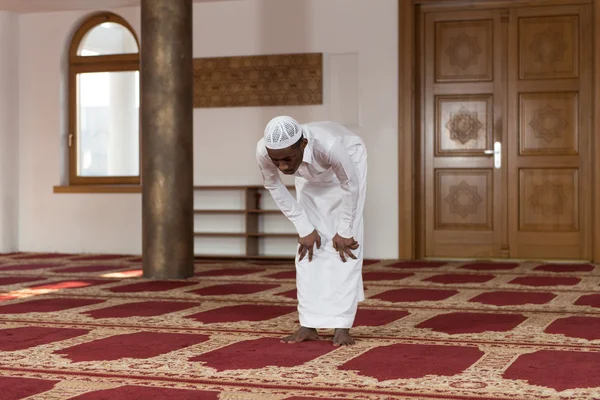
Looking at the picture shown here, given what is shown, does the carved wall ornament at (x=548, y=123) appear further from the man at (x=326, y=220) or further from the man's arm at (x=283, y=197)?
the man's arm at (x=283, y=197)

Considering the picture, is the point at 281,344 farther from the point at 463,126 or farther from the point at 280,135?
the point at 463,126

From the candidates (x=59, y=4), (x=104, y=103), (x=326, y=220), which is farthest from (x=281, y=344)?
(x=59, y=4)

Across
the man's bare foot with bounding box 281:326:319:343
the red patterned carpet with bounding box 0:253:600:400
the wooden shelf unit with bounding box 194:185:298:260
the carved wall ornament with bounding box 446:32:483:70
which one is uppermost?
the carved wall ornament with bounding box 446:32:483:70

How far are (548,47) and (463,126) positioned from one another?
107cm

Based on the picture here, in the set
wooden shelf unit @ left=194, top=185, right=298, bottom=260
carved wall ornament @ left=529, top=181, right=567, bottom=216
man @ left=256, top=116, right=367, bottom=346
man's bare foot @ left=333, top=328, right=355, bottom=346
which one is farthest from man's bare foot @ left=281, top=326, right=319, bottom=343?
carved wall ornament @ left=529, top=181, right=567, bottom=216

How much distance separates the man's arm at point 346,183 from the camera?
12.5ft

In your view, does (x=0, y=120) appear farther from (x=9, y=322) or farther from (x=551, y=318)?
(x=551, y=318)

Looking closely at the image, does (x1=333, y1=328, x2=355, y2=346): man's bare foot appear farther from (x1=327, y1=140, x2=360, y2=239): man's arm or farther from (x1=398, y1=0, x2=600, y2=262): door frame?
(x1=398, y1=0, x2=600, y2=262): door frame

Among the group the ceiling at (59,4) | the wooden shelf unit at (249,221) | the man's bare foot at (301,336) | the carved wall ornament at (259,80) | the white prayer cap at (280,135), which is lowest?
the man's bare foot at (301,336)

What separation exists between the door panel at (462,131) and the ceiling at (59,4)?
2.54m

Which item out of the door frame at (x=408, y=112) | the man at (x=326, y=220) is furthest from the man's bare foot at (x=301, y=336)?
the door frame at (x=408, y=112)

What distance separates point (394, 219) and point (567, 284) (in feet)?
8.56

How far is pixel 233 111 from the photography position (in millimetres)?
9344

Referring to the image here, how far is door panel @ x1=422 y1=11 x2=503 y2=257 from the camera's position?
29.1ft
